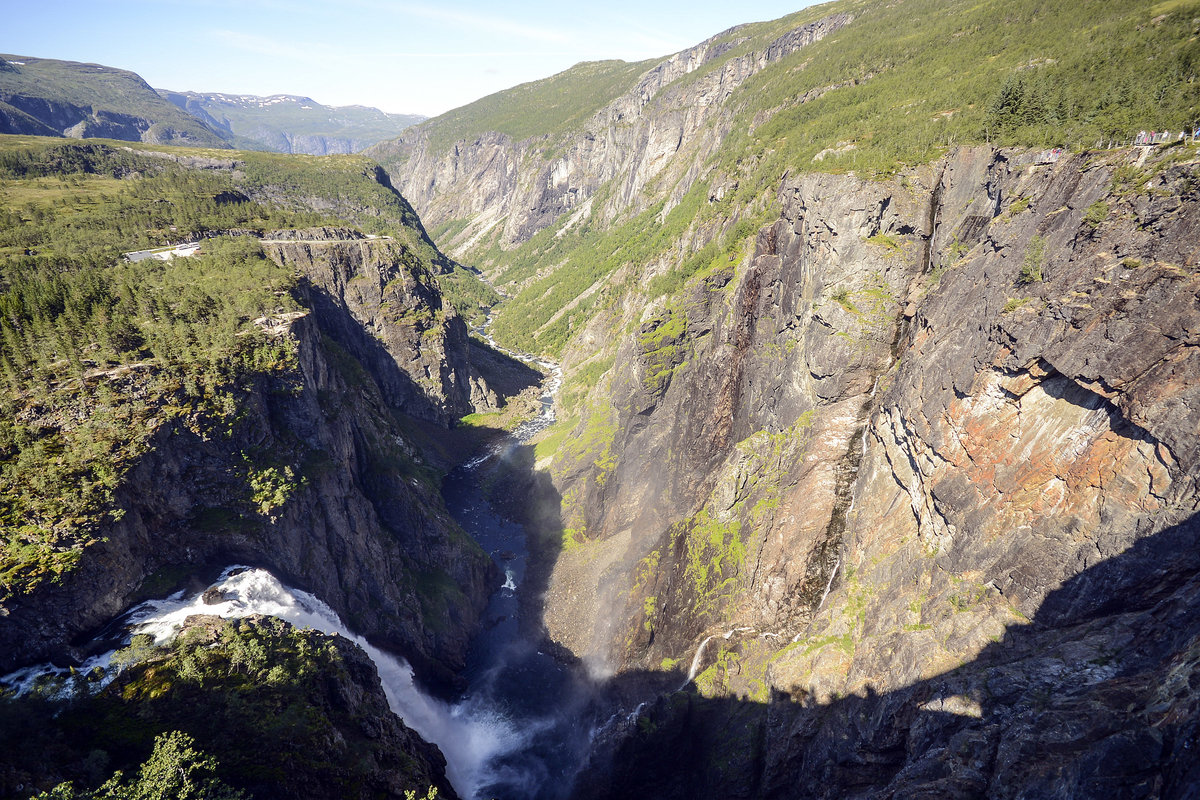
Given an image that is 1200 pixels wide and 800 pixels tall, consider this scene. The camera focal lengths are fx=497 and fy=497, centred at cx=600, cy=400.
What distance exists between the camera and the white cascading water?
31609mm

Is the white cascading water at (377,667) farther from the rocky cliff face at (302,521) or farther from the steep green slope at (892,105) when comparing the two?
the steep green slope at (892,105)

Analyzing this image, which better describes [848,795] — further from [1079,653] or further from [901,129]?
[901,129]

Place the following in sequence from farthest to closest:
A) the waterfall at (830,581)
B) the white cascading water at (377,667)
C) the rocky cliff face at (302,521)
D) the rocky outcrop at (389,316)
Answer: the rocky outcrop at (389,316)
the waterfall at (830,581)
the white cascading water at (377,667)
the rocky cliff face at (302,521)

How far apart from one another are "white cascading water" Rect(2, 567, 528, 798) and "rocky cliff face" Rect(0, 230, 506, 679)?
1475 mm

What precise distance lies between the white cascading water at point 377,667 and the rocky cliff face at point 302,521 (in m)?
1.48

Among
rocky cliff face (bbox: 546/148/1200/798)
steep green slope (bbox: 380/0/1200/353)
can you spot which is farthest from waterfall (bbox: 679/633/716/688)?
steep green slope (bbox: 380/0/1200/353)

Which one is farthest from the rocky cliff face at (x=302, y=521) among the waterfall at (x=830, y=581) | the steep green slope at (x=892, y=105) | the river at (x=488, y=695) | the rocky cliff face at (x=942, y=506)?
the steep green slope at (x=892, y=105)

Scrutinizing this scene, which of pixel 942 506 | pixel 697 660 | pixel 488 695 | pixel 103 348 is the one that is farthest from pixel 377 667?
pixel 942 506

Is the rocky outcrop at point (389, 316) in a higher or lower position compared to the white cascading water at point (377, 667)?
higher

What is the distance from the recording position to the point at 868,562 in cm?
3819

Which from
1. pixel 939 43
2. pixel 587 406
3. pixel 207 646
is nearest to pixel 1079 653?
pixel 207 646

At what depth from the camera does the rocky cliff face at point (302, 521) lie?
3097 centimetres

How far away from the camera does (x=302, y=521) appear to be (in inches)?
1772

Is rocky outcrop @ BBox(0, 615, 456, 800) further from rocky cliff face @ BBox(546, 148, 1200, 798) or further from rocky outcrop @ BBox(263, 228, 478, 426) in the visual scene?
rocky outcrop @ BBox(263, 228, 478, 426)
